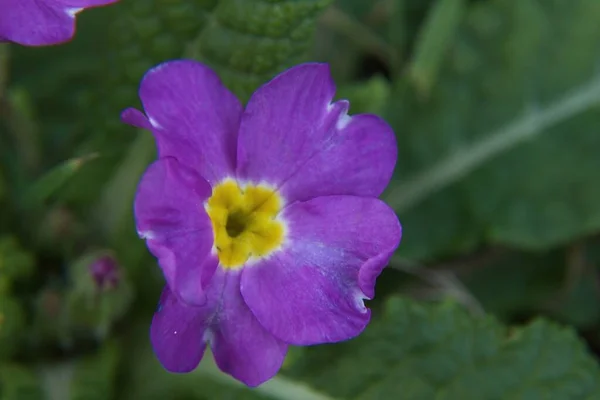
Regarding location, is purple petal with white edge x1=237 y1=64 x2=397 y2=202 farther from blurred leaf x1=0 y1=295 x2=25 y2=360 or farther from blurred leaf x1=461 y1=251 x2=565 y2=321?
blurred leaf x1=461 y1=251 x2=565 y2=321

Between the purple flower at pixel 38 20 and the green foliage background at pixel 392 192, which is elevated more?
the purple flower at pixel 38 20

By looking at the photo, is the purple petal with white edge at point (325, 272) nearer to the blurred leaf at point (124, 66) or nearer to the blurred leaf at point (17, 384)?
the blurred leaf at point (124, 66)

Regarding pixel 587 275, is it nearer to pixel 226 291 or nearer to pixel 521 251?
pixel 521 251

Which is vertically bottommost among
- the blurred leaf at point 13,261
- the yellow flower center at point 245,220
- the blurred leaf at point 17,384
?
the blurred leaf at point 17,384

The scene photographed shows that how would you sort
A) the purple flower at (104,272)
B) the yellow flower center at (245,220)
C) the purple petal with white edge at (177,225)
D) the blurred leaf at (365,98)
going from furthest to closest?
the blurred leaf at (365,98) → the purple flower at (104,272) → the yellow flower center at (245,220) → the purple petal with white edge at (177,225)

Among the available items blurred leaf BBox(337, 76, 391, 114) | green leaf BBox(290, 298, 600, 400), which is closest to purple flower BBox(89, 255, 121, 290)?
green leaf BBox(290, 298, 600, 400)

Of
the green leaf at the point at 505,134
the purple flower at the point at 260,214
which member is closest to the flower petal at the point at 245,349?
the purple flower at the point at 260,214
